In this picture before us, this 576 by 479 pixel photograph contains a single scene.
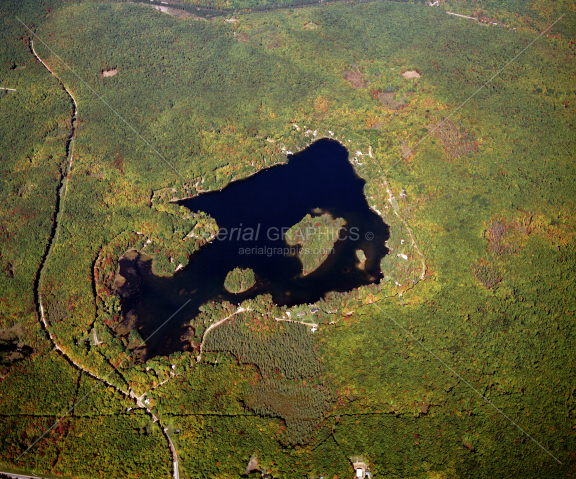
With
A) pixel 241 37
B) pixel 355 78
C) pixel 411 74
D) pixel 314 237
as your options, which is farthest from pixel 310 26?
pixel 314 237

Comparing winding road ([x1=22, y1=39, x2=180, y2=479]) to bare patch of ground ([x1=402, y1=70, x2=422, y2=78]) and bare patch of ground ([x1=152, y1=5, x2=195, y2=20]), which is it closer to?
bare patch of ground ([x1=152, y1=5, x2=195, y2=20])

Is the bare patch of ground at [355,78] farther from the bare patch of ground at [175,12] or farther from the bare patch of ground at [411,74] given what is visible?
the bare patch of ground at [175,12]

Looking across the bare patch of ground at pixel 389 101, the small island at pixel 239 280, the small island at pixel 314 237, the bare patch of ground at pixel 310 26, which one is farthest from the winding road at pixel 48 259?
the bare patch of ground at pixel 389 101

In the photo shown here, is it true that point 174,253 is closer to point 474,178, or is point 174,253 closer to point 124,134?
point 124,134

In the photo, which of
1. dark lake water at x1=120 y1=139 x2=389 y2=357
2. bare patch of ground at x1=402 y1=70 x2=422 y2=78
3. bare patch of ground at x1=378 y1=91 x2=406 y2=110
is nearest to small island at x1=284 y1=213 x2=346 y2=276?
dark lake water at x1=120 y1=139 x2=389 y2=357

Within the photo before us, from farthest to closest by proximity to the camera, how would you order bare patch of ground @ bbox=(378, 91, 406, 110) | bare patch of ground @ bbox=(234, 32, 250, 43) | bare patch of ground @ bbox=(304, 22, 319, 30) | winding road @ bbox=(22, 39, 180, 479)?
bare patch of ground @ bbox=(304, 22, 319, 30) → bare patch of ground @ bbox=(234, 32, 250, 43) → bare patch of ground @ bbox=(378, 91, 406, 110) → winding road @ bbox=(22, 39, 180, 479)

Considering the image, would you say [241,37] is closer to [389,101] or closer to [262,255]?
[389,101]

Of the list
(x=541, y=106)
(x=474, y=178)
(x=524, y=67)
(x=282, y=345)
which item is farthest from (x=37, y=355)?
(x=524, y=67)
